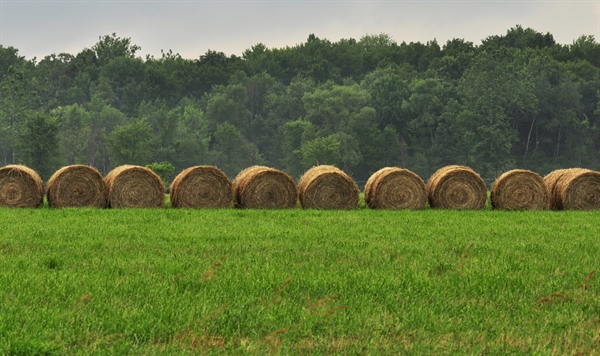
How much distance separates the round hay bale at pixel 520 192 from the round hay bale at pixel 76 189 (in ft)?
41.3

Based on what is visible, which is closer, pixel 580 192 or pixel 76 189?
pixel 76 189

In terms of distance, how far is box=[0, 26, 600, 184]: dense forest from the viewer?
321 feet

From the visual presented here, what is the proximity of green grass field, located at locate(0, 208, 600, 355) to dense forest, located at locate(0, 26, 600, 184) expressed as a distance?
7578 cm

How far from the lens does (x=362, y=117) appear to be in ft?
343

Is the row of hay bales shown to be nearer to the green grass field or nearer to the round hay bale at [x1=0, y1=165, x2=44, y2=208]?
the round hay bale at [x1=0, y1=165, x2=44, y2=208]

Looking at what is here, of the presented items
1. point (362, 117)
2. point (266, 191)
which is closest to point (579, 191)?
point (266, 191)

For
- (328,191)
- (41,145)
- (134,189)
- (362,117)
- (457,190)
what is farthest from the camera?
Result: (362,117)

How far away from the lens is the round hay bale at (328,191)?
2452 cm

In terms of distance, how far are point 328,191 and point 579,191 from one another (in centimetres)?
819

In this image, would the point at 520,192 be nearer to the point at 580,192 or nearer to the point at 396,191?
the point at 580,192

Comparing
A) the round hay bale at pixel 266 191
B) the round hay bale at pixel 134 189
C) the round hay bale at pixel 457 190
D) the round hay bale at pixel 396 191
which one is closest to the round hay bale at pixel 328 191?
the round hay bale at pixel 266 191

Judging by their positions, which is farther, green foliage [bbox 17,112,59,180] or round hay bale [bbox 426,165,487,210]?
green foliage [bbox 17,112,59,180]

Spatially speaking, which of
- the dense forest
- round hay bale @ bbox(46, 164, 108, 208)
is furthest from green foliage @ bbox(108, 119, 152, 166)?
round hay bale @ bbox(46, 164, 108, 208)

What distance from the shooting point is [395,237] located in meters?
14.7
